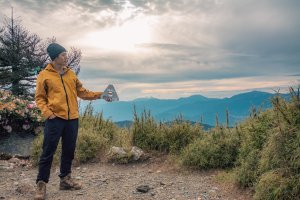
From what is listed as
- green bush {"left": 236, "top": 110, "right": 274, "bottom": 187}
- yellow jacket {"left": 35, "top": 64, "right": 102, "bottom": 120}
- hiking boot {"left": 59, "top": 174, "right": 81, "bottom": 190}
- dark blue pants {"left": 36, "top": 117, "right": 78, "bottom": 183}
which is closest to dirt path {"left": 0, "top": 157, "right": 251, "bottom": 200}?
hiking boot {"left": 59, "top": 174, "right": 81, "bottom": 190}

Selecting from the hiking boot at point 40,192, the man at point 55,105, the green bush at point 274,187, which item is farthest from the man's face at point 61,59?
the green bush at point 274,187

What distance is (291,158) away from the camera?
500 cm

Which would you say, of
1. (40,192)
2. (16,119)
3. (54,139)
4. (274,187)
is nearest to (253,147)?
(274,187)

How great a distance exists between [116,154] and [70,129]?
2239 mm

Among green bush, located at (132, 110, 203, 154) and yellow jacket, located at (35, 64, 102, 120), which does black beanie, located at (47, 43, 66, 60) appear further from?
green bush, located at (132, 110, 203, 154)

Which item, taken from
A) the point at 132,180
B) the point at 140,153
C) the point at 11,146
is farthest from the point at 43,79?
the point at 11,146

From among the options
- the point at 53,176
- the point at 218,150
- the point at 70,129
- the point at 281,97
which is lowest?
the point at 53,176

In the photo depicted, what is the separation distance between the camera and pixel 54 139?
20.3 ft

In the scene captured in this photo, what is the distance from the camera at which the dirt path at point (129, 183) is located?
630 centimetres

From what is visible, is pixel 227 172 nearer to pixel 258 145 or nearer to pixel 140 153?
pixel 258 145

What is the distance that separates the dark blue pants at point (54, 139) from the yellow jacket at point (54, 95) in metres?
0.14

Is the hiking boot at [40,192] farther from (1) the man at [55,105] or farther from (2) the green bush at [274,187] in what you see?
(2) the green bush at [274,187]

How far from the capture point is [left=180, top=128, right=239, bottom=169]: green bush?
24.5ft

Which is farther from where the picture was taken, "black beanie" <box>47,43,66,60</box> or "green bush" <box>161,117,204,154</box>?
"green bush" <box>161,117,204,154</box>
